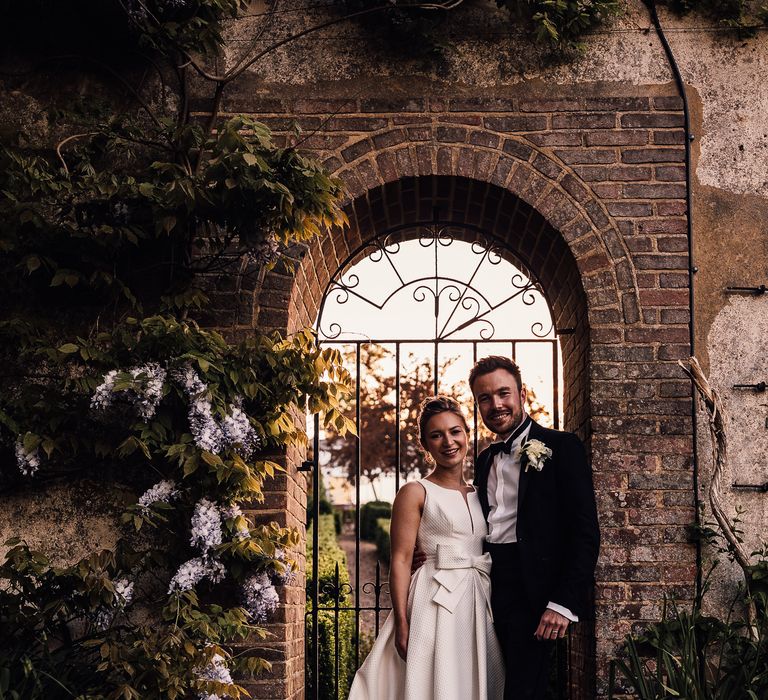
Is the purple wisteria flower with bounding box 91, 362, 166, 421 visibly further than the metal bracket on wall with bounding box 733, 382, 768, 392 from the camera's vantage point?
No

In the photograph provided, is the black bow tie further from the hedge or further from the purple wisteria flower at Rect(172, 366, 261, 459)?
the hedge

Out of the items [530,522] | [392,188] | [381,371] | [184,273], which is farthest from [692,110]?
[381,371]

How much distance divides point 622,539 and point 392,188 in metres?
2.17

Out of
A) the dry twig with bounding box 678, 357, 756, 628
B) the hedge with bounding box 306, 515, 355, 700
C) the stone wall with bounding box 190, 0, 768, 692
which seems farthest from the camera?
the hedge with bounding box 306, 515, 355, 700

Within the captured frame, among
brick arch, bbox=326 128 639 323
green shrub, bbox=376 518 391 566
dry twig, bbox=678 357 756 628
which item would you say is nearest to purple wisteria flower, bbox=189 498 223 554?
brick arch, bbox=326 128 639 323

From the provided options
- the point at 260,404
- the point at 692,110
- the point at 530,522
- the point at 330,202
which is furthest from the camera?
the point at 692,110

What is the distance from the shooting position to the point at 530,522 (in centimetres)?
394

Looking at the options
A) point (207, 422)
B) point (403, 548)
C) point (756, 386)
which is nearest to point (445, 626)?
point (403, 548)

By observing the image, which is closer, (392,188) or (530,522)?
(530,522)

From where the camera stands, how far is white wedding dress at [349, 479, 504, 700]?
156 inches

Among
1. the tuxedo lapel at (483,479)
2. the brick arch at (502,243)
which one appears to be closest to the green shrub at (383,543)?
the brick arch at (502,243)

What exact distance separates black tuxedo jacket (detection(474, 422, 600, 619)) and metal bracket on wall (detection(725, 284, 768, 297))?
4.64ft

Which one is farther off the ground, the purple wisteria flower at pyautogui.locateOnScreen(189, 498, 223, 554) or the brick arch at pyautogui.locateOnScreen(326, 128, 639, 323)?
the brick arch at pyautogui.locateOnScreen(326, 128, 639, 323)

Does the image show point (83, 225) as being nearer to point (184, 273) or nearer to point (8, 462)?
point (184, 273)
